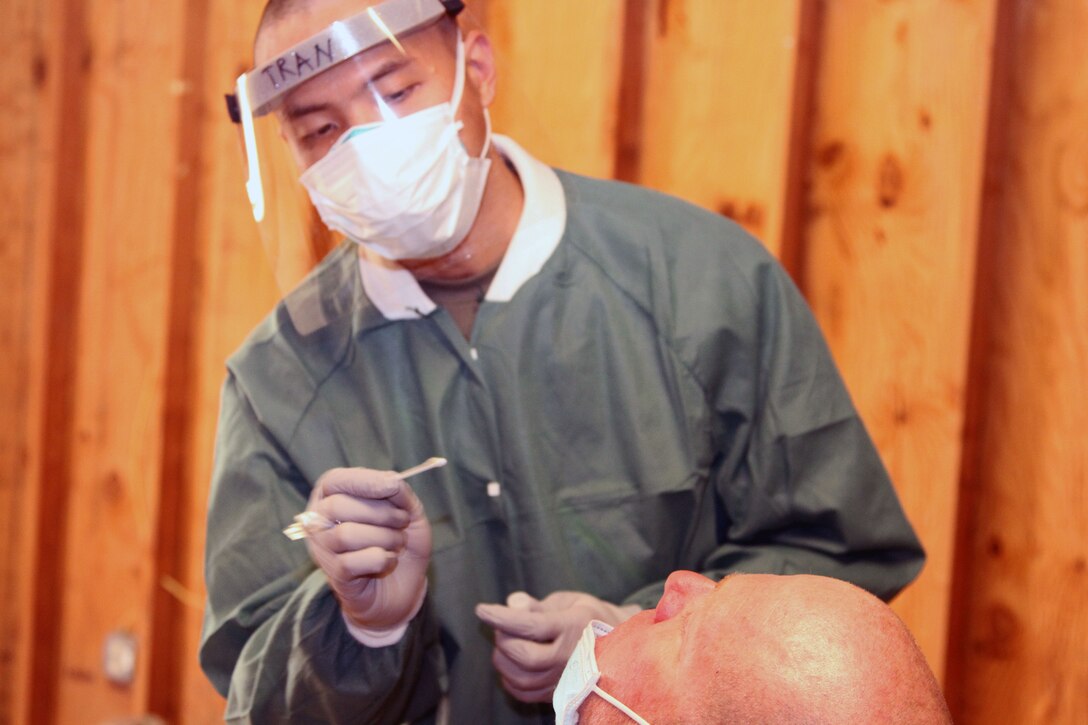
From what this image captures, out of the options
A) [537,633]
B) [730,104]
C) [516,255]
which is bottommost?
[537,633]

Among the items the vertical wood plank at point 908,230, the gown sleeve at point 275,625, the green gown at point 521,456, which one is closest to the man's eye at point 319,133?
the green gown at point 521,456

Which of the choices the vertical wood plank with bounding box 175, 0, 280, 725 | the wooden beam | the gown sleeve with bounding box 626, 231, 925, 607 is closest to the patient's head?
the gown sleeve with bounding box 626, 231, 925, 607

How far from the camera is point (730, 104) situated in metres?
1.89

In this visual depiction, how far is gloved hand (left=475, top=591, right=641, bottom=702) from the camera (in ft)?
3.00

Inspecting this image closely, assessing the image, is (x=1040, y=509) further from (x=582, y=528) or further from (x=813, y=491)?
(x=582, y=528)

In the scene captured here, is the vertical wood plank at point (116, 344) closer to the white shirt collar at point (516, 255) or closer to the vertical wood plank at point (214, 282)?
the vertical wood plank at point (214, 282)

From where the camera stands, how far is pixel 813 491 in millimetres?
1146

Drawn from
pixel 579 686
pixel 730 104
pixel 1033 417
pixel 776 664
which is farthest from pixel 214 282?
pixel 1033 417

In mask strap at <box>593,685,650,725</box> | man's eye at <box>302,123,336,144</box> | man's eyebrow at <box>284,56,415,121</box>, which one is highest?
man's eyebrow at <box>284,56,415,121</box>

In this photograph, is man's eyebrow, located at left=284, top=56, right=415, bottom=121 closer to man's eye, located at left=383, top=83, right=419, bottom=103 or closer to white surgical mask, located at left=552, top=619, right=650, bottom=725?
man's eye, located at left=383, top=83, right=419, bottom=103

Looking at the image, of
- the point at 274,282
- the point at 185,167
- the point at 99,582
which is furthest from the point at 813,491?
the point at 99,582

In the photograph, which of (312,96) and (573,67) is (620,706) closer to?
(312,96)

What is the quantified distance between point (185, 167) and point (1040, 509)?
1.52 m

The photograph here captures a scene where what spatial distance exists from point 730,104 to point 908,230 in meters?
0.38
